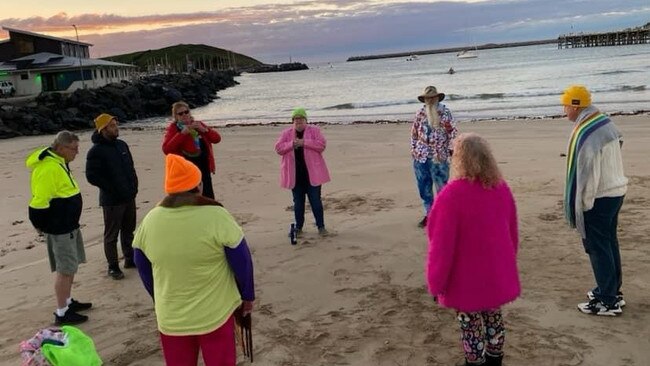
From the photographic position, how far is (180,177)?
284 centimetres

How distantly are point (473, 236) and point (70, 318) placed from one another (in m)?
3.66

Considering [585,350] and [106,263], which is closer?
[585,350]

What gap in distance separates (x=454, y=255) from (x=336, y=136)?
14334 mm

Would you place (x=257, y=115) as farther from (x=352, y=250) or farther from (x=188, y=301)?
(x=188, y=301)

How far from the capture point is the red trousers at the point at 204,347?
293cm

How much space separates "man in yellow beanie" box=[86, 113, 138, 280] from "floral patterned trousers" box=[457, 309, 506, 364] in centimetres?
397

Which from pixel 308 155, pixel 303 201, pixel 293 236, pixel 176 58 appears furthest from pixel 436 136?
pixel 176 58

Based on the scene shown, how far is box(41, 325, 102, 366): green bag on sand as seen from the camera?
3443 millimetres

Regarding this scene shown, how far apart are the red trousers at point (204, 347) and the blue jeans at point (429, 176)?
4.11m

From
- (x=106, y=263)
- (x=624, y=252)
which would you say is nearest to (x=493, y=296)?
(x=624, y=252)

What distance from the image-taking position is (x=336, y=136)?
57.1 feet

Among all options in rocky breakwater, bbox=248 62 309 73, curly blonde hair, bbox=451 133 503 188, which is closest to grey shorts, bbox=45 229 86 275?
curly blonde hair, bbox=451 133 503 188

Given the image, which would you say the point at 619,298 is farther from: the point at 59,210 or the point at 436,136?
the point at 59,210

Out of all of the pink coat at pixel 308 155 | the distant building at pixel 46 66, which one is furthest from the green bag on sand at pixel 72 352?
the distant building at pixel 46 66
